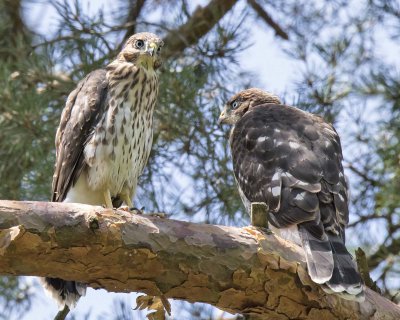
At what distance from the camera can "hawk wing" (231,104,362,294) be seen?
13.2 ft

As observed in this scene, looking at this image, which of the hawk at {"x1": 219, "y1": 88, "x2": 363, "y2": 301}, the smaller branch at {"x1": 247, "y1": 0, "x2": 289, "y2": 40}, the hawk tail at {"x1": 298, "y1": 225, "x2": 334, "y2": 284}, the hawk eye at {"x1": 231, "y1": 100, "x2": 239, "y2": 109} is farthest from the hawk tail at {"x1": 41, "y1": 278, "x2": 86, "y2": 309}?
the smaller branch at {"x1": 247, "y1": 0, "x2": 289, "y2": 40}

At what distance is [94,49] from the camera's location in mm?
6066

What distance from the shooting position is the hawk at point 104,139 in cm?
489

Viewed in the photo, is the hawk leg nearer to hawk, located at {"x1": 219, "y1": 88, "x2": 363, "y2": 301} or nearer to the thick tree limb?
hawk, located at {"x1": 219, "y1": 88, "x2": 363, "y2": 301}

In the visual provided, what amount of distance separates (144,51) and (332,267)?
76.7 inches

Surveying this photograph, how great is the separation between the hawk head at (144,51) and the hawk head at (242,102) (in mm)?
612

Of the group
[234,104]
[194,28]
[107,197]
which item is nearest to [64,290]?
[107,197]

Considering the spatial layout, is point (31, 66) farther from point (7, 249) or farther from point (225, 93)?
point (7, 249)

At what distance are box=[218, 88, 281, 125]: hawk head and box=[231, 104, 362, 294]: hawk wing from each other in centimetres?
29

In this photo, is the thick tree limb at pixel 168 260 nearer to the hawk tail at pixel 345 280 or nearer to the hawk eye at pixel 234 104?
the hawk tail at pixel 345 280

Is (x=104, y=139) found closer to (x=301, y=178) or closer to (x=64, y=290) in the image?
(x=64, y=290)

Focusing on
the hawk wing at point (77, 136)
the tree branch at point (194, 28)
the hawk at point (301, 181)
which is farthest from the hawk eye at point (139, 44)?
the tree branch at point (194, 28)

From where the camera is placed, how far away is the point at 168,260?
12.0ft

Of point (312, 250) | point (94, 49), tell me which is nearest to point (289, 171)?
point (312, 250)
